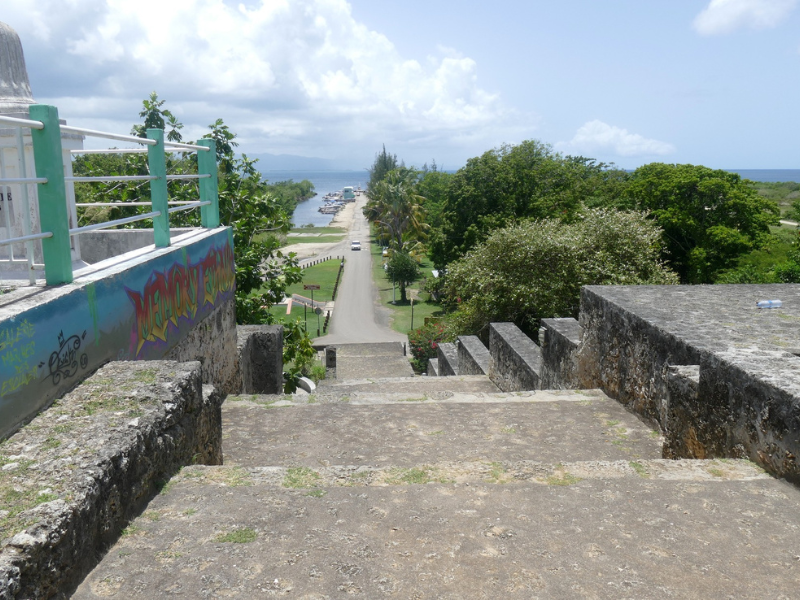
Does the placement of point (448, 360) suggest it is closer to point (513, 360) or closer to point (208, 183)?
point (513, 360)

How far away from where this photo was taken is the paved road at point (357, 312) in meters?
32.4

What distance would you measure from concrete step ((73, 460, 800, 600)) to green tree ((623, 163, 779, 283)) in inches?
953

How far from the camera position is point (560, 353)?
6.89 meters

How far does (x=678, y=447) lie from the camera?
3.89 m

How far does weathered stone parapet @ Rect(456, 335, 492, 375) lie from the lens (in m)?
11.2

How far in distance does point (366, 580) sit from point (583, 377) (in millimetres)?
4399

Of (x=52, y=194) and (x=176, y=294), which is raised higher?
(x=52, y=194)

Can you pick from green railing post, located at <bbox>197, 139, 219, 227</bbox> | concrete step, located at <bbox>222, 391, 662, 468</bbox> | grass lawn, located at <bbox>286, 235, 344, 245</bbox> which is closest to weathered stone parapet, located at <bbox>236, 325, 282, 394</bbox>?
green railing post, located at <bbox>197, 139, 219, 227</bbox>

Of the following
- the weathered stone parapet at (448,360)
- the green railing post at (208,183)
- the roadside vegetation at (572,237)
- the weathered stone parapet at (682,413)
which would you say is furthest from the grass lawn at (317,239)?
the weathered stone parapet at (682,413)

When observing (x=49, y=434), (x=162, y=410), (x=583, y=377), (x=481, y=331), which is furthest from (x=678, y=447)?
(x=481, y=331)

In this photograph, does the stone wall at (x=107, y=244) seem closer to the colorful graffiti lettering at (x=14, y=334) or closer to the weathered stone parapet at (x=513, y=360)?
the colorful graffiti lettering at (x=14, y=334)

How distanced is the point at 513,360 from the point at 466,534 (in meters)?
6.42

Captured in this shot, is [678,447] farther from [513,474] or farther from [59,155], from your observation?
[59,155]

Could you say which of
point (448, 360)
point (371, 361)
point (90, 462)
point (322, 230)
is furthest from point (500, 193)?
point (322, 230)
